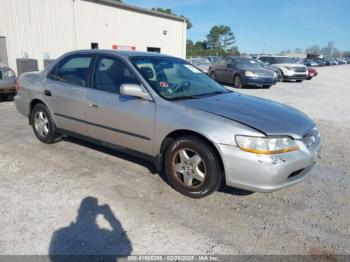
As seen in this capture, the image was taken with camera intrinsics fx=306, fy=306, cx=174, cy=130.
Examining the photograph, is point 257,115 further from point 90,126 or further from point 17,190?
point 17,190

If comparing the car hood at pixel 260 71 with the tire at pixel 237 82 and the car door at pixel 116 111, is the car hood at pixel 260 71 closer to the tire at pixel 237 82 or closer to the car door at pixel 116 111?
the tire at pixel 237 82

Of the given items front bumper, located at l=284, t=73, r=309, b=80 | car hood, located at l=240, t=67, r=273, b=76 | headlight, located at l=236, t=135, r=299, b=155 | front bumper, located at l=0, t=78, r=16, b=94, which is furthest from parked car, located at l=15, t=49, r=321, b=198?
front bumper, located at l=284, t=73, r=309, b=80

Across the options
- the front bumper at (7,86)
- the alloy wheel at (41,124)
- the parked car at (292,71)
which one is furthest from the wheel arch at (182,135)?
the parked car at (292,71)

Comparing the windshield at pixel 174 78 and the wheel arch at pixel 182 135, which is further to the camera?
the windshield at pixel 174 78

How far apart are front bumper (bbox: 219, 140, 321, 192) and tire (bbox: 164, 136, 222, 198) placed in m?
0.15

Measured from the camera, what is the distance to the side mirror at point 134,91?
3596 mm

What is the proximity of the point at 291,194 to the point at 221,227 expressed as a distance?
119 centimetres

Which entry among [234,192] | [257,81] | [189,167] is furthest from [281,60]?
[189,167]

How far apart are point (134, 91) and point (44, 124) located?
7.33 ft

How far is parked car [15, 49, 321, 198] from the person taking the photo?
9.94ft

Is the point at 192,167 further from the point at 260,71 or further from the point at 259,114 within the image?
the point at 260,71

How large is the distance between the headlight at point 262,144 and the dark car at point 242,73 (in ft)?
36.5

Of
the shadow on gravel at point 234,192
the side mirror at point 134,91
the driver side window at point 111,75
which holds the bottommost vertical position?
the shadow on gravel at point 234,192

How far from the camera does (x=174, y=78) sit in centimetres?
410
